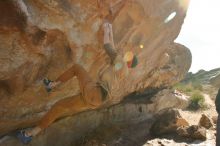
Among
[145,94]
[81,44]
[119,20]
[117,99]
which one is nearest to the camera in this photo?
[81,44]

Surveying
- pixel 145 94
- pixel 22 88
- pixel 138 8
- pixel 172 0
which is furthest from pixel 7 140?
pixel 145 94

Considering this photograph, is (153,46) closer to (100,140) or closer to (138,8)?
(138,8)

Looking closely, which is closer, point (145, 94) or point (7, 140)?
point (7, 140)

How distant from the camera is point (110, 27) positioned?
749 cm

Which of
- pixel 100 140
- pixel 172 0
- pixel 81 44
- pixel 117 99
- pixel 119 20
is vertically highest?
pixel 172 0

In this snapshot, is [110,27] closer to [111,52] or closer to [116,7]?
[111,52]

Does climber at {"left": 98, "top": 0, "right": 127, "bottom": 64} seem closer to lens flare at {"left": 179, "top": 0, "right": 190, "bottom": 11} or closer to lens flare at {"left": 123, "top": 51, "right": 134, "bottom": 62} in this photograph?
lens flare at {"left": 123, "top": 51, "right": 134, "bottom": 62}

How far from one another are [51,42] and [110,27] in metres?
1.40

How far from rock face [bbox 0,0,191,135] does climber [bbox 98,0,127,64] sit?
0.24 m

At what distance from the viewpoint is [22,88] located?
7.19 m

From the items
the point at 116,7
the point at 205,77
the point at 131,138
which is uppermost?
the point at 205,77

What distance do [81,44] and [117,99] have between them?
15.3 ft

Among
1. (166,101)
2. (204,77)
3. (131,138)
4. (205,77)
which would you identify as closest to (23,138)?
(131,138)

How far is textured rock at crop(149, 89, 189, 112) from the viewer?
1422cm
